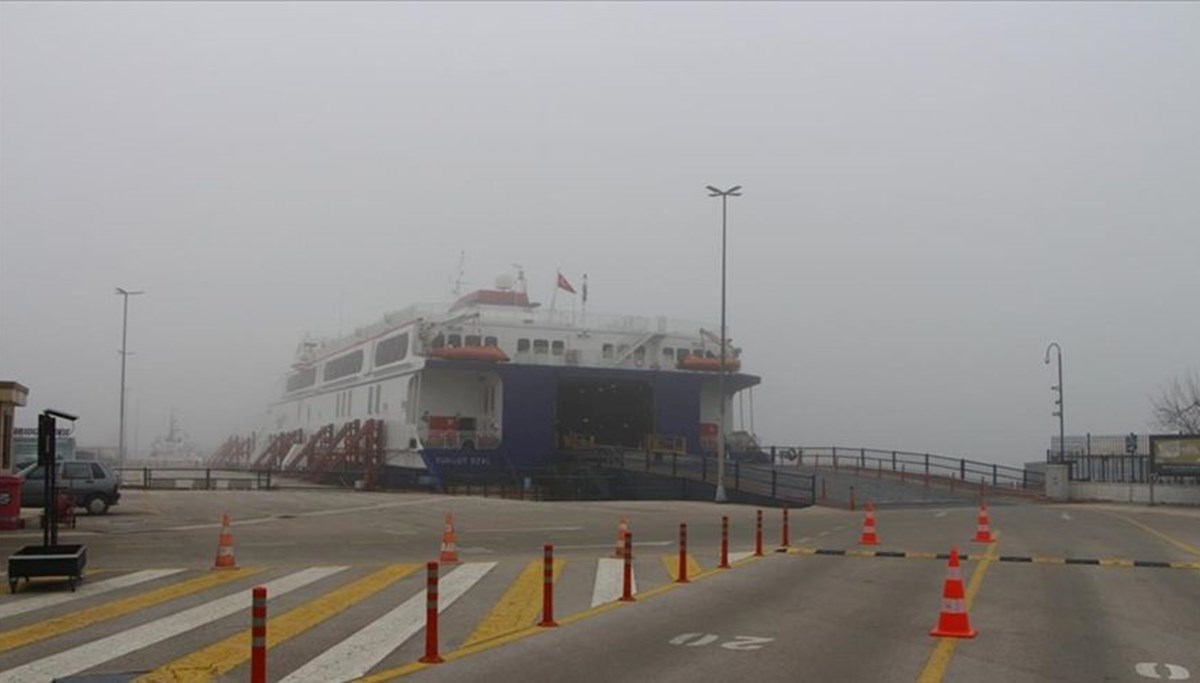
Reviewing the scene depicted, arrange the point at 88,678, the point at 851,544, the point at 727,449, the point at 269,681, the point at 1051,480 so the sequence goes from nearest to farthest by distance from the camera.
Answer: the point at 88,678 < the point at 269,681 < the point at 851,544 < the point at 1051,480 < the point at 727,449

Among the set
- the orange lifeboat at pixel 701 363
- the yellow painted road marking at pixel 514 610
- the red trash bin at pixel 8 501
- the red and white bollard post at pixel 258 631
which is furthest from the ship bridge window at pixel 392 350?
the red and white bollard post at pixel 258 631

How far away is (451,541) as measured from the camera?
17.4 m

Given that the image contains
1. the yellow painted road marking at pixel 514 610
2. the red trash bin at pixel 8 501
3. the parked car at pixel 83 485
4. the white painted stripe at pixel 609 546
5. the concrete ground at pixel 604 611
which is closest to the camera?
the concrete ground at pixel 604 611

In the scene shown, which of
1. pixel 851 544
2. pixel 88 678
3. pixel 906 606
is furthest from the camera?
pixel 851 544

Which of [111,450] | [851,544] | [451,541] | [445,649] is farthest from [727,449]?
[111,450]

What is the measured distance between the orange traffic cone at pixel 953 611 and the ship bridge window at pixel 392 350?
43.1 metres

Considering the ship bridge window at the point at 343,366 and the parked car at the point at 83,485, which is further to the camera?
the ship bridge window at the point at 343,366

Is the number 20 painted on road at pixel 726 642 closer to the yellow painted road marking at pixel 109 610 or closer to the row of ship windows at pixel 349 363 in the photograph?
the yellow painted road marking at pixel 109 610

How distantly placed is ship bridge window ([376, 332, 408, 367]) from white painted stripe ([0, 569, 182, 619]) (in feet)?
121

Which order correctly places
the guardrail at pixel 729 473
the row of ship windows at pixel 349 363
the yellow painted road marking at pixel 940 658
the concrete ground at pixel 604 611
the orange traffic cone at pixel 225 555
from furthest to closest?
1. the row of ship windows at pixel 349 363
2. the guardrail at pixel 729 473
3. the orange traffic cone at pixel 225 555
4. the concrete ground at pixel 604 611
5. the yellow painted road marking at pixel 940 658

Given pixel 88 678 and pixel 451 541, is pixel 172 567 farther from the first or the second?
pixel 88 678

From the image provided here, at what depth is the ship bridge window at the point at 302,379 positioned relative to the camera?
255 ft

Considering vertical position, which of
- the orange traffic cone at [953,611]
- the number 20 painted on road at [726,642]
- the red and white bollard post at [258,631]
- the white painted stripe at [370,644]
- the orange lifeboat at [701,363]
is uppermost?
the orange lifeboat at [701,363]

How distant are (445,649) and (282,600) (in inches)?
150
